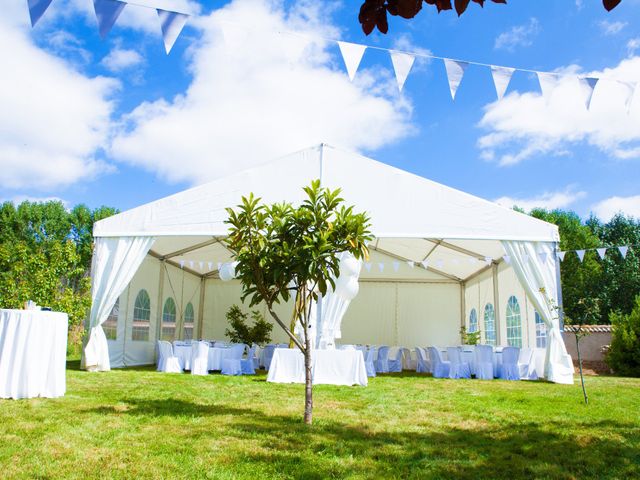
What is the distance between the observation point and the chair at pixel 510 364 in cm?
905

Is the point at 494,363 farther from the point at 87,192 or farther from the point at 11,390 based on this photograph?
the point at 87,192

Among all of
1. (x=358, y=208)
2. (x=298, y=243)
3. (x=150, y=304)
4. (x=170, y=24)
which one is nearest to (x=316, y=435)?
(x=298, y=243)

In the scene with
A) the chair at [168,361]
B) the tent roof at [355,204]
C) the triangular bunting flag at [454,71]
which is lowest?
the chair at [168,361]

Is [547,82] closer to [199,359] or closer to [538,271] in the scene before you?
[538,271]

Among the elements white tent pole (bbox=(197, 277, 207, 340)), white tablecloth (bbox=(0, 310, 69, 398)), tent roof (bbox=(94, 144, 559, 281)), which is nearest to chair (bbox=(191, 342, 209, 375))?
tent roof (bbox=(94, 144, 559, 281))

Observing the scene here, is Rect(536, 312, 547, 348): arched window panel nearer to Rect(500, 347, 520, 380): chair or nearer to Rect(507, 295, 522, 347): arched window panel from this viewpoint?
Rect(507, 295, 522, 347): arched window panel

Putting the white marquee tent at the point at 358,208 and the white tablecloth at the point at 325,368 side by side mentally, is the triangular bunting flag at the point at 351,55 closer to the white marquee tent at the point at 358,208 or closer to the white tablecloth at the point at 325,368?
the white marquee tent at the point at 358,208

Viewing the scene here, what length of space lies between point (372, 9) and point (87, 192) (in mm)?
21169

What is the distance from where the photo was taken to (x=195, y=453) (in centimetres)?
341

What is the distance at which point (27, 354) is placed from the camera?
207 inches

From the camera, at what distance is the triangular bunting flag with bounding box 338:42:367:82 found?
5016mm

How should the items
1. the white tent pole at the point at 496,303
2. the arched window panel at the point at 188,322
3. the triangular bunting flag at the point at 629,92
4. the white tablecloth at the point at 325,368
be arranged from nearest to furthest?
1. the triangular bunting flag at the point at 629,92
2. the white tablecloth at the point at 325,368
3. the white tent pole at the point at 496,303
4. the arched window panel at the point at 188,322

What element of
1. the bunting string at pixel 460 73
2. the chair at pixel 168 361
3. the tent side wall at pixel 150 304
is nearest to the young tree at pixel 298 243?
the bunting string at pixel 460 73

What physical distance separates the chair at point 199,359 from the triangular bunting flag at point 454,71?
235 inches
